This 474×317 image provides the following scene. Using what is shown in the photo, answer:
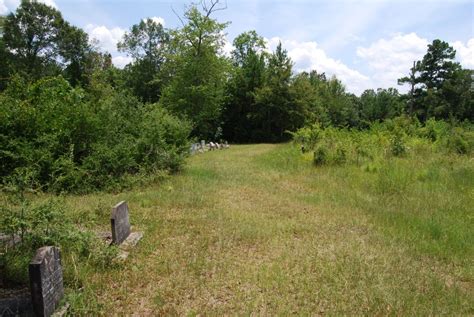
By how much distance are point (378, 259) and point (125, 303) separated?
2.89m

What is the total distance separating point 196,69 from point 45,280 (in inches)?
808

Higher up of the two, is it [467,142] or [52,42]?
[52,42]

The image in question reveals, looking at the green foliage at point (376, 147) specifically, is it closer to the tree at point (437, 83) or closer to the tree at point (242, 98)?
the tree at point (242, 98)

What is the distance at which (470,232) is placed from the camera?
502 centimetres

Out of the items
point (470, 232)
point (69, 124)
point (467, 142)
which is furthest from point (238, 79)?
point (470, 232)

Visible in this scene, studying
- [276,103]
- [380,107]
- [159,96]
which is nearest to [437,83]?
[380,107]

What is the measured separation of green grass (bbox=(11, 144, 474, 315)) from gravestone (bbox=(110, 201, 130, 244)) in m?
0.29

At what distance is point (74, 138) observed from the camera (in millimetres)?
7996

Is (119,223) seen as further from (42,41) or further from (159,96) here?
(42,41)

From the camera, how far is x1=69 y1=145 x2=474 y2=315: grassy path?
10.5 feet

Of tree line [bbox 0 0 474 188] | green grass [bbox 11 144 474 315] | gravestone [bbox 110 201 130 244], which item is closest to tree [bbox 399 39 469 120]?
tree line [bbox 0 0 474 188]

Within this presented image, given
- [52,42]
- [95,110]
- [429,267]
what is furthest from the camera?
[52,42]

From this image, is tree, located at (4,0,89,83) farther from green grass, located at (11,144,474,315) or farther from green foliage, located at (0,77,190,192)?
green grass, located at (11,144,474,315)

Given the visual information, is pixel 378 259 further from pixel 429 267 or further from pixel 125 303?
pixel 125 303
